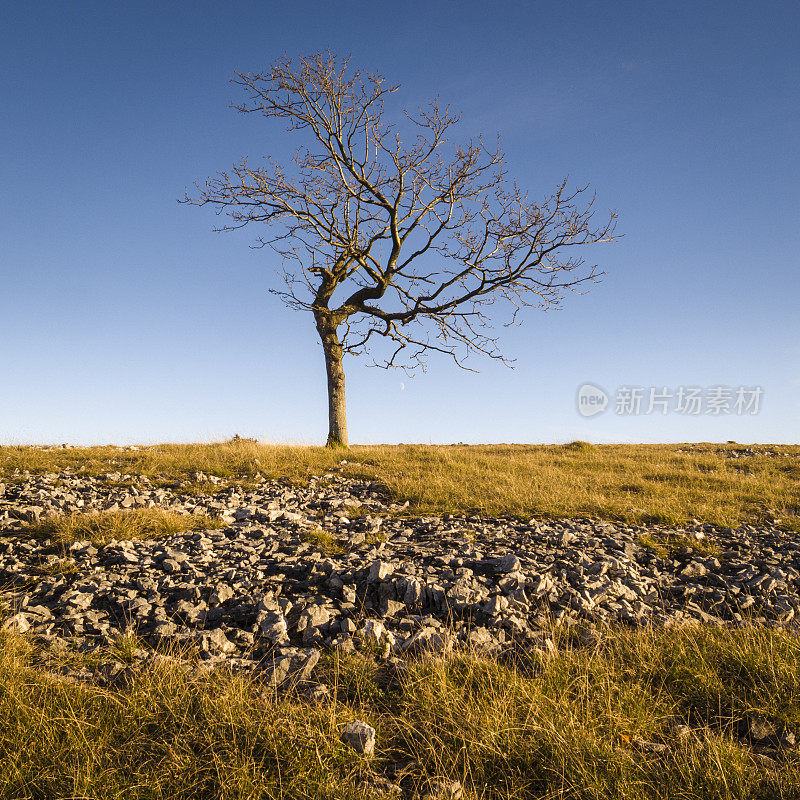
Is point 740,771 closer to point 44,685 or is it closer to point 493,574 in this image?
point 493,574

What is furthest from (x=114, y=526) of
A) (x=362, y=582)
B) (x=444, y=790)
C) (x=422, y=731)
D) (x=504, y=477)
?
(x=504, y=477)

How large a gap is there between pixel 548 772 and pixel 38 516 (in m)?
8.61

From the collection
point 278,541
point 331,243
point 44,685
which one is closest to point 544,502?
point 278,541

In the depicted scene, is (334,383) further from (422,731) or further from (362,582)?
(422,731)

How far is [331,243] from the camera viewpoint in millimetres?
20359

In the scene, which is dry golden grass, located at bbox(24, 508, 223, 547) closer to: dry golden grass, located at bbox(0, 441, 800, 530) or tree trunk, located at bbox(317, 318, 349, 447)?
dry golden grass, located at bbox(0, 441, 800, 530)

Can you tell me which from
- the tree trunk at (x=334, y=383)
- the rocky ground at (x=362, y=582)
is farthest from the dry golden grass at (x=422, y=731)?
the tree trunk at (x=334, y=383)

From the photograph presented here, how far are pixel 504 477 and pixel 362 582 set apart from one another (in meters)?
8.31

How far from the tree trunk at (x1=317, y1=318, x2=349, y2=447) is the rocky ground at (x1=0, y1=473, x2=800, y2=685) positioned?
404 inches

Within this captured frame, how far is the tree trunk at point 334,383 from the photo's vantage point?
20016 millimetres

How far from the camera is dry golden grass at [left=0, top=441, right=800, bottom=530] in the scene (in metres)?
11.3

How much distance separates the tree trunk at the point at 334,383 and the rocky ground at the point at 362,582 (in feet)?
33.6

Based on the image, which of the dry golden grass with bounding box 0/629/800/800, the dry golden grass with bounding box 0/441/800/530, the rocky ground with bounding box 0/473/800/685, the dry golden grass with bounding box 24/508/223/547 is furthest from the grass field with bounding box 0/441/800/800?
the dry golden grass with bounding box 0/441/800/530

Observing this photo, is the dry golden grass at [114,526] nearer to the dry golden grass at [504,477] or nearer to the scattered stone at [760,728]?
the dry golden grass at [504,477]
